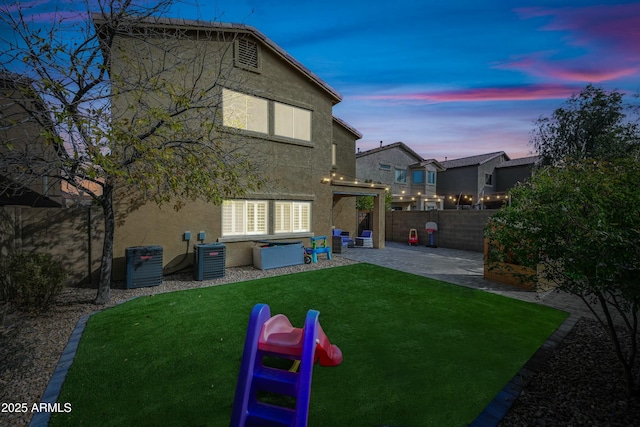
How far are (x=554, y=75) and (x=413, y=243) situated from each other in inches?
448

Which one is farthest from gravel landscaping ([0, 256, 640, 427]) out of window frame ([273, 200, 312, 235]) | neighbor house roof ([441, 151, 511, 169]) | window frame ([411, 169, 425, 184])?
neighbor house roof ([441, 151, 511, 169])

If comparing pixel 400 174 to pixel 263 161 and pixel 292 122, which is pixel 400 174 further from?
pixel 263 161

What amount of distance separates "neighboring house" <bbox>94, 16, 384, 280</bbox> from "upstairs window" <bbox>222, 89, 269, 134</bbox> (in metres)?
0.04

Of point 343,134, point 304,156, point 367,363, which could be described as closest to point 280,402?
point 367,363

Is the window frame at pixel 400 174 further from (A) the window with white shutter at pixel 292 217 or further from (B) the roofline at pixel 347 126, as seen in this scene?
(A) the window with white shutter at pixel 292 217

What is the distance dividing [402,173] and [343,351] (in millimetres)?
30283

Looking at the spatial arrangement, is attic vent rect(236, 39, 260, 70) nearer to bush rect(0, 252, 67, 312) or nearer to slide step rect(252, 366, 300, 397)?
bush rect(0, 252, 67, 312)

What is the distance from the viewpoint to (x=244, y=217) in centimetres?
1131

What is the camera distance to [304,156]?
12852mm

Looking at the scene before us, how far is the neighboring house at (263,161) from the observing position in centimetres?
959

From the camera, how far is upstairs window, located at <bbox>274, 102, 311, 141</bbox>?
12117 mm

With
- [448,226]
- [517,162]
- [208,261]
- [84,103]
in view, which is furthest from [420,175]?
[84,103]

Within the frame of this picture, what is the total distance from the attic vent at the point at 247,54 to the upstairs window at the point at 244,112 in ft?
4.10

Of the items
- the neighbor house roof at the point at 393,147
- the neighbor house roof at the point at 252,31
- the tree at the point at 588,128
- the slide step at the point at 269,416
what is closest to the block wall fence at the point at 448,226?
the tree at the point at 588,128
